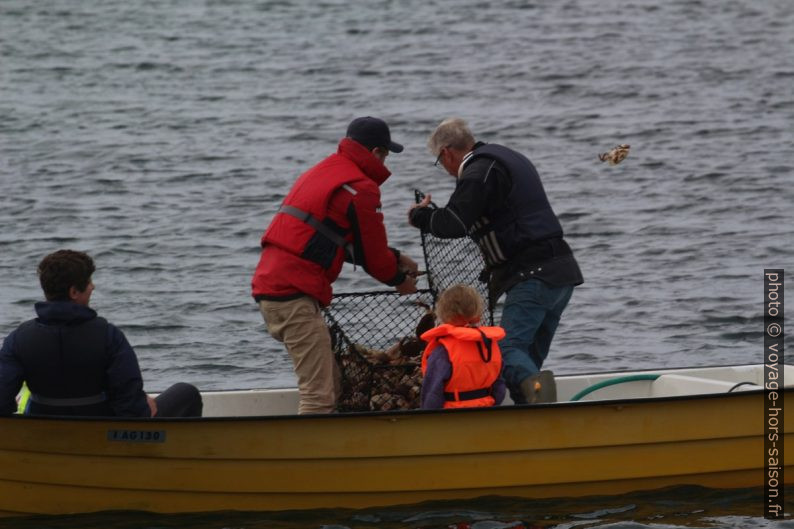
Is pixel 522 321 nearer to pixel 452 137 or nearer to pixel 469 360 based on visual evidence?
pixel 469 360

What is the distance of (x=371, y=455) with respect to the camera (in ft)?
28.4

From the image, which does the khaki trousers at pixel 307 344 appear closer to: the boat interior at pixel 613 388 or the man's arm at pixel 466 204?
the man's arm at pixel 466 204

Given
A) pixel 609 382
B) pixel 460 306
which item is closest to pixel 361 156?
pixel 460 306

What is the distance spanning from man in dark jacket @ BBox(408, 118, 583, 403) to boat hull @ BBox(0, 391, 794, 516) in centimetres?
37

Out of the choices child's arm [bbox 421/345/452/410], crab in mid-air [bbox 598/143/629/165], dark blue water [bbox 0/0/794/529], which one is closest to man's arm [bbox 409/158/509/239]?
child's arm [bbox 421/345/452/410]

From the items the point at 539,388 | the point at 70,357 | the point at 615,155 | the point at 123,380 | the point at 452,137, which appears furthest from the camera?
Answer: the point at 615,155

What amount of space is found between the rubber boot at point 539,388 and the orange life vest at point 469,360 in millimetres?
178

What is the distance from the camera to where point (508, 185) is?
29.3 ft

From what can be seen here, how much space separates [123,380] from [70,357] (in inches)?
11.7

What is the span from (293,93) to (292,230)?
20.4 metres

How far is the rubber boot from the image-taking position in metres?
8.73

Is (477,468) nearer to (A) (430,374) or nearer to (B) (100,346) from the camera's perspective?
(A) (430,374)

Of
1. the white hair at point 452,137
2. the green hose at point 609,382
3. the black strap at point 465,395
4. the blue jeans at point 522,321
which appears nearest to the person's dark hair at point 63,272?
the black strap at point 465,395

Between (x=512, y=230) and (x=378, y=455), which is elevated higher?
(x=512, y=230)
